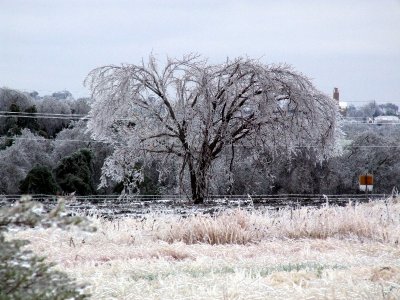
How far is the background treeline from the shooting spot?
103 feet

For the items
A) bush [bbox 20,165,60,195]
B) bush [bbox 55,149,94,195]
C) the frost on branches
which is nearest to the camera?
the frost on branches

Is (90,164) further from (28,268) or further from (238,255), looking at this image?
(28,268)

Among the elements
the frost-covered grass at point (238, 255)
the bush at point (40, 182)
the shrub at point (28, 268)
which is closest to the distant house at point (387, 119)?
the bush at point (40, 182)

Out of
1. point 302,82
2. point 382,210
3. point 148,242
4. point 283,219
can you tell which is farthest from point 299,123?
point 148,242

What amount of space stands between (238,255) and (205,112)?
11.3m

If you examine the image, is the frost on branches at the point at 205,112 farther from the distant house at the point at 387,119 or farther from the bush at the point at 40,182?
the distant house at the point at 387,119

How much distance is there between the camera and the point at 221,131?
19.5m

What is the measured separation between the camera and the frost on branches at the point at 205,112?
1891 cm

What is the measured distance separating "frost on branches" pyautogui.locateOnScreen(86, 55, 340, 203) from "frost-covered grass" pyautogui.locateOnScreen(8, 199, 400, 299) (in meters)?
8.16

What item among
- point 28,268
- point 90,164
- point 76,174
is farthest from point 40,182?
point 28,268

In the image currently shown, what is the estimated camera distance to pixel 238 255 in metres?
7.61

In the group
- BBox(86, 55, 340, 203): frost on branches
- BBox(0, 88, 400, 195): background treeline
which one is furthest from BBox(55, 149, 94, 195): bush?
BBox(86, 55, 340, 203): frost on branches

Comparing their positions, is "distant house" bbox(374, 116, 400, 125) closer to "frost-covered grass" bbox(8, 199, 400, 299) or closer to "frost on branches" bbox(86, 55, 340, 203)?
"frost on branches" bbox(86, 55, 340, 203)

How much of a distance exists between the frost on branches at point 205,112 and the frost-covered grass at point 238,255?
8.16 m
